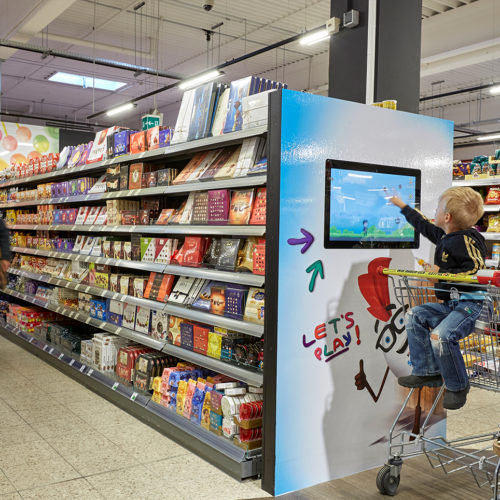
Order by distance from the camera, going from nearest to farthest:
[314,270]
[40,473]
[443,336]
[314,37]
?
1. [443,336]
2. [314,270]
3. [40,473]
4. [314,37]

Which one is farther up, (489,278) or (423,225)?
(423,225)

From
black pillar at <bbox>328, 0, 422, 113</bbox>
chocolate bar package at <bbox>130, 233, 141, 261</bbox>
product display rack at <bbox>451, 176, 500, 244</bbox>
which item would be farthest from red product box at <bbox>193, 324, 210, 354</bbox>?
product display rack at <bbox>451, 176, 500, 244</bbox>

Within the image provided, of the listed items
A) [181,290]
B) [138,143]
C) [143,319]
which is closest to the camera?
[181,290]

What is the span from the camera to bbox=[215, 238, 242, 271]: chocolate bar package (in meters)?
3.47

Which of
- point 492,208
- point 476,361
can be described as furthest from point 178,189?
point 492,208

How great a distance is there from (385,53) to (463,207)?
1811 mm

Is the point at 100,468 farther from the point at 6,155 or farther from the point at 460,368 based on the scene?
the point at 6,155

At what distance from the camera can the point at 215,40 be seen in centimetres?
1169

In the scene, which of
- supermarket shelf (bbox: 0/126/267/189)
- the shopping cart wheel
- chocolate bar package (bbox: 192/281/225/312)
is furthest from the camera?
chocolate bar package (bbox: 192/281/225/312)

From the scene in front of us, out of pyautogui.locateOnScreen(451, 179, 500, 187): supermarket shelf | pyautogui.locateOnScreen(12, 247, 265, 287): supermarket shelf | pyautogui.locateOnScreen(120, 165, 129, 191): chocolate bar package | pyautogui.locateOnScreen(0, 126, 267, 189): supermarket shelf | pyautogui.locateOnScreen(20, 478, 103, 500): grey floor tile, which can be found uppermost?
pyautogui.locateOnScreen(451, 179, 500, 187): supermarket shelf

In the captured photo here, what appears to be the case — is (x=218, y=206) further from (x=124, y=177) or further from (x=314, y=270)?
(x=124, y=177)

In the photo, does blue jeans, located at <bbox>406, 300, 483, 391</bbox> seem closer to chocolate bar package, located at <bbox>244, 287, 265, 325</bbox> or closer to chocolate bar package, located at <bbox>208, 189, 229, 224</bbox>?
chocolate bar package, located at <bbox>244, 287, 265, 325</bbox>

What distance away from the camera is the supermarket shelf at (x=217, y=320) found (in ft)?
10.3

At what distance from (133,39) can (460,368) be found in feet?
35.8
